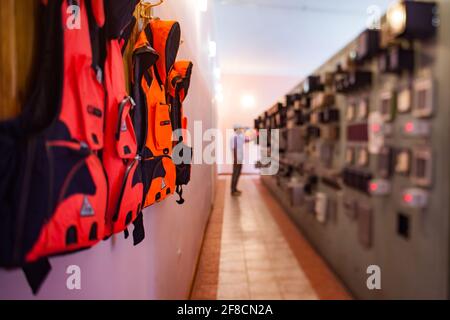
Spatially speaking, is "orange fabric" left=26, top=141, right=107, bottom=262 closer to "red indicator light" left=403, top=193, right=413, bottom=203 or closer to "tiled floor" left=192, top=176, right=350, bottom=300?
"red indicator light" left=403, top=193, right=413, bottom=203

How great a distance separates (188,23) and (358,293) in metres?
2.45

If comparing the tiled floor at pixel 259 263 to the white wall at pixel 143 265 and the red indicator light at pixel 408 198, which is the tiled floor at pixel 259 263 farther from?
the red indicator light at pixel 408 198

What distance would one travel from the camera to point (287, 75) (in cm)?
957

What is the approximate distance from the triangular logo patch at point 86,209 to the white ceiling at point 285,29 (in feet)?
13.1

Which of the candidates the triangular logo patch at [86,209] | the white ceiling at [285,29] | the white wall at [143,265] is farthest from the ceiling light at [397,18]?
the white ceiling at [285,29]

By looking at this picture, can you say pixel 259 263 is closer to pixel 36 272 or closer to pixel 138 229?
pixel 138 229

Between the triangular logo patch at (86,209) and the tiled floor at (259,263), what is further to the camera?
the tiled floor at (259,263)

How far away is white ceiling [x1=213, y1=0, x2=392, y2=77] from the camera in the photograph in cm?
468

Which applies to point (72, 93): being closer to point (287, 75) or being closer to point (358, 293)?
point (358, 293)

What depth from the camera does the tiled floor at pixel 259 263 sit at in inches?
88.4

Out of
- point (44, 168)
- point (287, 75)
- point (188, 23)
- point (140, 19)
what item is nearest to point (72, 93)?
point (44, 168)

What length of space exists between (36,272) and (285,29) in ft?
20.6

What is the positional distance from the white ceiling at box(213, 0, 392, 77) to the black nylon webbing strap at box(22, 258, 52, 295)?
161 inches

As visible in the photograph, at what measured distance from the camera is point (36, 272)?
49 centimetres
